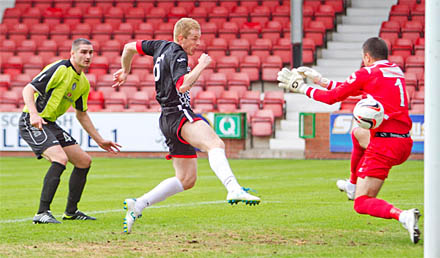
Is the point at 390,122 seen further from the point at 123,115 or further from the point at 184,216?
the point at 123,115

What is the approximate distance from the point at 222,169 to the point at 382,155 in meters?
1.48

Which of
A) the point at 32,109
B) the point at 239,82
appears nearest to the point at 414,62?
the point at 239,82

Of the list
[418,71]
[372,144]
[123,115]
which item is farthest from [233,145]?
[372,144]

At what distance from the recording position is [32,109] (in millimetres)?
8109

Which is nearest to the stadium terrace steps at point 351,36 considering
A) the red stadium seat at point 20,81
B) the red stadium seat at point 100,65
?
the red stadium seat at point 100,65

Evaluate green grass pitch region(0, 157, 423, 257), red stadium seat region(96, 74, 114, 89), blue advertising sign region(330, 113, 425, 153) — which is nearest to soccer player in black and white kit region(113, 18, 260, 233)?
green grass pitch region(0, 157, 423, 257)

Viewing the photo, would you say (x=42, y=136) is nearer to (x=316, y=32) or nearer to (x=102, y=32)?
(x=316, y=32)

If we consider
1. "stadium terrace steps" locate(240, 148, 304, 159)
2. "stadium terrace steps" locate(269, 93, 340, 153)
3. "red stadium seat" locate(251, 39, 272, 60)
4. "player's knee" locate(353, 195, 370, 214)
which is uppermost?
"red stadium seat" locate(251, 39, 272, 60)

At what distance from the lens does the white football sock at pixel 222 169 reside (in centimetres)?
654

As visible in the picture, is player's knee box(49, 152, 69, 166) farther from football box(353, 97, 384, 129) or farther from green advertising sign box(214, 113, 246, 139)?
green advertising sign box(214, 113, 246, 139)

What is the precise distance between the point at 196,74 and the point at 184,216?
110 inches

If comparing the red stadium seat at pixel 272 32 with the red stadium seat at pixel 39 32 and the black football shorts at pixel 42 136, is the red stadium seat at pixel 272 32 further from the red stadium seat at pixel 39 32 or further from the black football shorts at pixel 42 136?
the black football shorts at pixel 42 136

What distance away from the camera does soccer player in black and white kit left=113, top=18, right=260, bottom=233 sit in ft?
22.0

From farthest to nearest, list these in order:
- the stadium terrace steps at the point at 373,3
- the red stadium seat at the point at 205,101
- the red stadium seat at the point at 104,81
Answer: the stadium terrace steps at the point at 373,3
the red stadium seat at the point at 104,81
the red stadium seat at the point at 205,101
